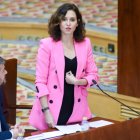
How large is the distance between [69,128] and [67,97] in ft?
0.54

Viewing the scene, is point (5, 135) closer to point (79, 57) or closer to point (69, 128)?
point (69, 128)

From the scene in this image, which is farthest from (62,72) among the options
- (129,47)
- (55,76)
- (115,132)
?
(129,47)

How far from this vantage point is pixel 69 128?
7.59ft

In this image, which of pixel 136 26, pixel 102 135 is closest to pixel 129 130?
pixel 102 135

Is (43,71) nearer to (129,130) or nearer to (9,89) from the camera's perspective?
(129,130)

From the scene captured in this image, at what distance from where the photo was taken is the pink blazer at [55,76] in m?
2.37

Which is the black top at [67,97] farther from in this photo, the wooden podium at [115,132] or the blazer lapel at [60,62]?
the wooden podium at [115,132]

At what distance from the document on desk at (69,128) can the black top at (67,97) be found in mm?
62

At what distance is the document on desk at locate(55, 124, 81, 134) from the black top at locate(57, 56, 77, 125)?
62mm

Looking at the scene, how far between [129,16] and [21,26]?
272 cm

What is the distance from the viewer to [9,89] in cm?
304

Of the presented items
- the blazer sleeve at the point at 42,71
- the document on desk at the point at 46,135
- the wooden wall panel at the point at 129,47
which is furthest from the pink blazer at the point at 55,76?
the wooden wall panel at the point at 129,47

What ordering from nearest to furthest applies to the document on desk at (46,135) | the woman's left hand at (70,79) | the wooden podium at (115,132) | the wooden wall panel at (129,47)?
the wooden podium at (115,132) < the document on desk at (46,135) < the woman's left hand at (70,79) < the wooden wall panel at (129,47)

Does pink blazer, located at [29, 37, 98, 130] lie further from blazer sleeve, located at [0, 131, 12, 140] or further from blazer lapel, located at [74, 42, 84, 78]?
blazer sleeve, located at [0, 131, 12, 140]
